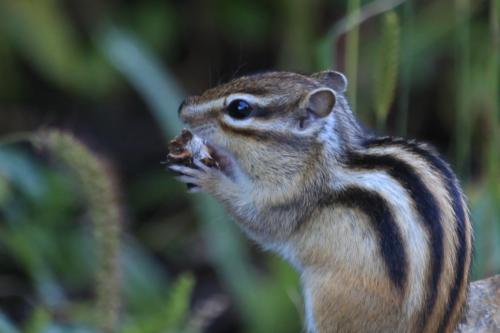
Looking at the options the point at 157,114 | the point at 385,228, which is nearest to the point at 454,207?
the point at 385,228

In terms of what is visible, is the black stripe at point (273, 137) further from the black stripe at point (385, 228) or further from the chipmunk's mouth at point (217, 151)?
the black stripe at point (385, 228)

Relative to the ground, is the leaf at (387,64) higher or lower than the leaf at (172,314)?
higher

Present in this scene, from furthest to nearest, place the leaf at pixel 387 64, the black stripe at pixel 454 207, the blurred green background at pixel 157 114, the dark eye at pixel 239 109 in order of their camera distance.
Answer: the blurred green background at pixel 157 114 → the leaf at pixel 387 64 → the dark eye at pixel 239 109 → the black stripe at pixel 454 207

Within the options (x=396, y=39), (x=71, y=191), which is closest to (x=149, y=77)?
(x=71, y=191)

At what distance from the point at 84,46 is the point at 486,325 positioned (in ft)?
9.85

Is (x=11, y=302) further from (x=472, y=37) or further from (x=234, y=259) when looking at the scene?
(x=472, y=37)

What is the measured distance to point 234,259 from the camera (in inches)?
183

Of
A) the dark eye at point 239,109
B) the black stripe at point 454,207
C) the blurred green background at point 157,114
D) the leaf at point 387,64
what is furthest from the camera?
the blurred green background at point 157,114

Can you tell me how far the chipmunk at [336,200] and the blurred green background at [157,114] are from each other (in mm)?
815

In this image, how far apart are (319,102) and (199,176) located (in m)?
0.34

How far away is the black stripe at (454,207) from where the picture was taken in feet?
8.48

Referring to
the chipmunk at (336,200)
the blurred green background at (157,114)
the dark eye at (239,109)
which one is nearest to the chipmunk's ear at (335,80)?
the chipmunk at (336,200)

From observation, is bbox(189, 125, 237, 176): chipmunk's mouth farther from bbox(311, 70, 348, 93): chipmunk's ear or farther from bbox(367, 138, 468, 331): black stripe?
bbox(367, 138, 468, 331): black stripe

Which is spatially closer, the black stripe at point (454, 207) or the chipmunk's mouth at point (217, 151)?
the black stripe at point (454, 207)
